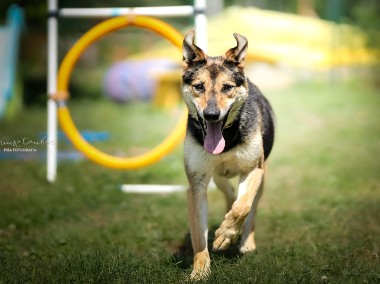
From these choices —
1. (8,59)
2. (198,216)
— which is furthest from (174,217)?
(8,59)

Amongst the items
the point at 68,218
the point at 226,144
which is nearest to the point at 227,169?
the point at 226,144

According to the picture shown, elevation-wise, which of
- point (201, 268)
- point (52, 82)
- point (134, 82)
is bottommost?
point (134, 82)

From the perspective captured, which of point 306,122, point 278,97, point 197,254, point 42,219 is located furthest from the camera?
point 278,97

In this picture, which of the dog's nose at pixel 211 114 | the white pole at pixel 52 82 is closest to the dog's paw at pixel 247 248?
the dog's nose at pixel 211 114

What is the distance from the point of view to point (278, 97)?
1466 cm

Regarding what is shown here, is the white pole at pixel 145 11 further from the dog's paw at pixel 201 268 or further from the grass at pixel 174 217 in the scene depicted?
the dog's paw at pixel 201 268

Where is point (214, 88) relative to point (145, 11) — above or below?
below

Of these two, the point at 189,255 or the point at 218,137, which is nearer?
the point at 218,137

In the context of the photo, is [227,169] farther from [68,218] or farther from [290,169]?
[290,169]

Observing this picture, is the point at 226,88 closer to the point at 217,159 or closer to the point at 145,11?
the point at 217,159

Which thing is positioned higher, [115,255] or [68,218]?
[115,255]

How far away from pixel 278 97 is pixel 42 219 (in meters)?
8.86

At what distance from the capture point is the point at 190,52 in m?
4.91

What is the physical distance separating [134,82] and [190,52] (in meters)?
10.8
